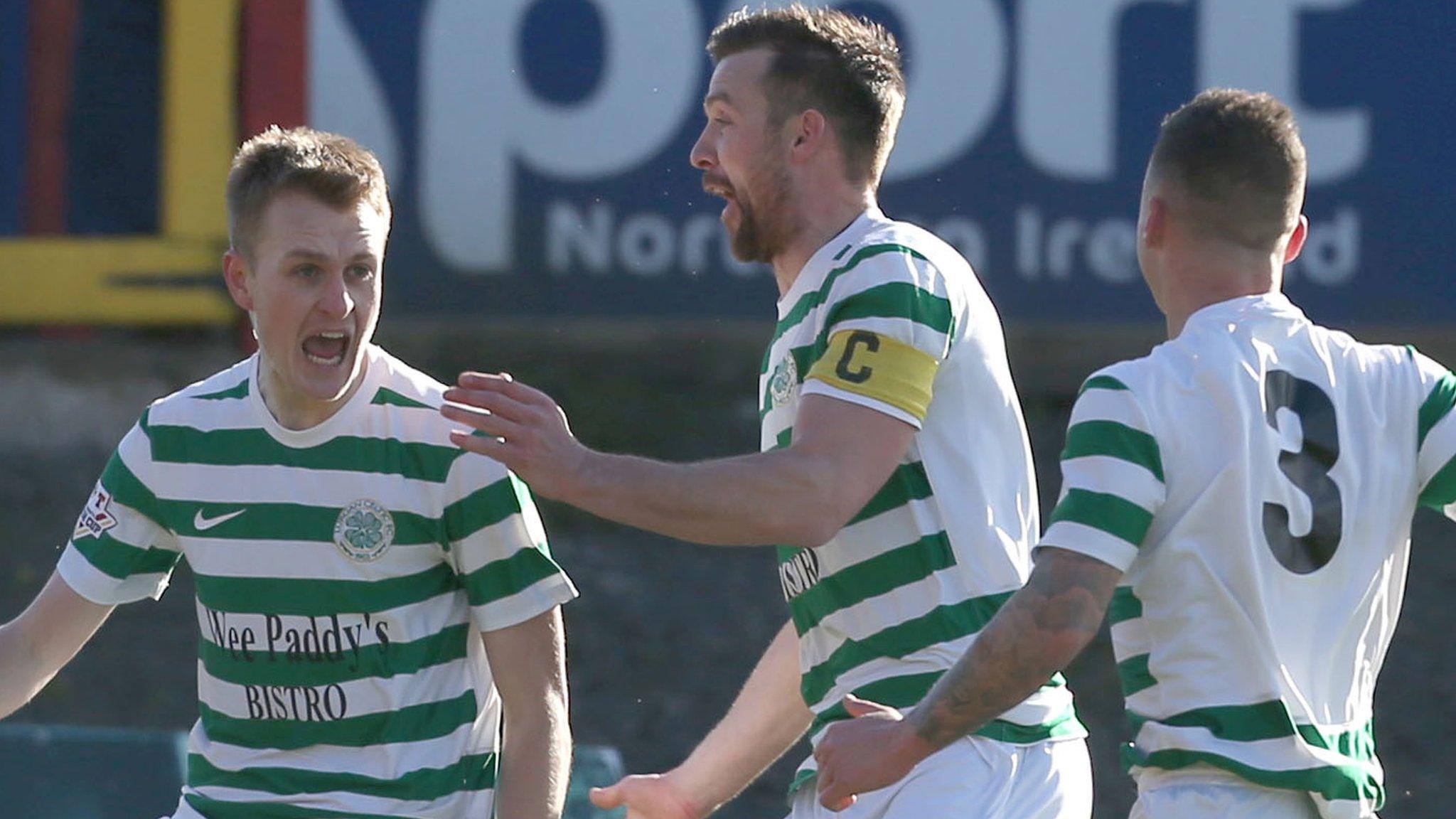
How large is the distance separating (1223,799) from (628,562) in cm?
585

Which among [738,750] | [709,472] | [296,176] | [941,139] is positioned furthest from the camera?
[941,139]

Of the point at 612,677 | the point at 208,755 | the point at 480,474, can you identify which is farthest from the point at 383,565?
the point at 612,677

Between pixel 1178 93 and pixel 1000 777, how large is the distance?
21.8 feet

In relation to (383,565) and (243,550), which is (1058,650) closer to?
(383,565)

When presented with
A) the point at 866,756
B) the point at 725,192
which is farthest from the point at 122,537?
the point at 866,756

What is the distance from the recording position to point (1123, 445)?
2.86m

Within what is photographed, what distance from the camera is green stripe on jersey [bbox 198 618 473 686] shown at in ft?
11.1

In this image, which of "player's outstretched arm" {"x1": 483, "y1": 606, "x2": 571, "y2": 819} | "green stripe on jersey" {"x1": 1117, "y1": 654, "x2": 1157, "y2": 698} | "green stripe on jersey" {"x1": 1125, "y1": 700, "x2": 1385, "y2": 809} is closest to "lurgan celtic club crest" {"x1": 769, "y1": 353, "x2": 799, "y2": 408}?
"player's outstretched arm" {"x1": 483, "y1": 606, "x2": 571, "y2": 819}

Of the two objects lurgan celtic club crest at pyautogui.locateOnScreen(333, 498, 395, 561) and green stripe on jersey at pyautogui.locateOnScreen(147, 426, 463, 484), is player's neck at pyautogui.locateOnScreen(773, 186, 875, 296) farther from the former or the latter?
lurgan celtic club crest at pyautogui.locateOnScreen(333, 498, 395, 561)

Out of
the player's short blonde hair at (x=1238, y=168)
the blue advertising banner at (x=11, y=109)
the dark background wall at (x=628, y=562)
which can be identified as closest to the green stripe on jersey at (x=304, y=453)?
the player's short blonde hair at (x=1238, y=168)

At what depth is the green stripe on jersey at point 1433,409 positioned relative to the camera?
303cm

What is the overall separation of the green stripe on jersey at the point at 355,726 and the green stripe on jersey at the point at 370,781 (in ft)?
0.15

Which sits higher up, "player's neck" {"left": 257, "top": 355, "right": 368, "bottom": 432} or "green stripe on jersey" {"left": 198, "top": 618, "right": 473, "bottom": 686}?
"player's neck" {"left": 257, "top": 355, "right": 368, "bottom": 432}

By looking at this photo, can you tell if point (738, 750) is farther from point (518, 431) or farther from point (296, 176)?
point (296, 176)
